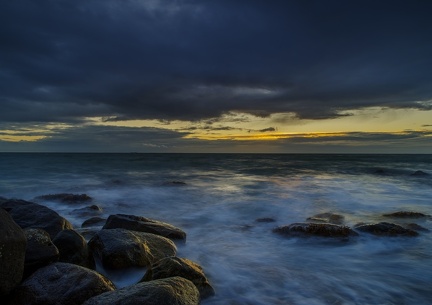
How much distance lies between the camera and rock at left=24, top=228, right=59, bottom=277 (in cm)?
427

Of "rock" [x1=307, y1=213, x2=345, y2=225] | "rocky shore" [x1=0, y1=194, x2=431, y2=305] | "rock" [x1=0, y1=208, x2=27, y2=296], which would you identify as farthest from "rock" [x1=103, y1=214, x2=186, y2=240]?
"rock" [x1=307, y1=213, x2=345, y2=225]

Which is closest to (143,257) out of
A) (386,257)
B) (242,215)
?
(386,257)

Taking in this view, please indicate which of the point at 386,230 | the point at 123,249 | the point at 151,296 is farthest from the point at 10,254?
the point at 386,230

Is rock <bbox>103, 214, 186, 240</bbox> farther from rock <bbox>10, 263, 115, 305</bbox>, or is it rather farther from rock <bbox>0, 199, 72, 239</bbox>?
rock <bbox>10, 263, 115, 305</bbox>

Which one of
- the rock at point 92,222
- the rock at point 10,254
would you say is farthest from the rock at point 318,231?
the rock at point 10,254

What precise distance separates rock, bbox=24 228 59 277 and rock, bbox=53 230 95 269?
13.7 inches

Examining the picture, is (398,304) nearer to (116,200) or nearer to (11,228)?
(11,228)

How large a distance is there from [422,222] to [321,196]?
21.7ft

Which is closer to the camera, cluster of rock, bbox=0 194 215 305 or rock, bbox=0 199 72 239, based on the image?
cluster of rock, bbox=0 194 215 305

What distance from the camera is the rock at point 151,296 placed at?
3.21 meters

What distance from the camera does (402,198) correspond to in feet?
52.6

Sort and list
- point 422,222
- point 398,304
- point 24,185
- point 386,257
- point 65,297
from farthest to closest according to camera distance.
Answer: point 24,185 → point 422,222 → point 386,257 → point 398,304 → point 65,297

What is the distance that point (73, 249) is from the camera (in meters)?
5.07

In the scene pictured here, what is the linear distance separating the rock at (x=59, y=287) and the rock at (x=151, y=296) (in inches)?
17.6
